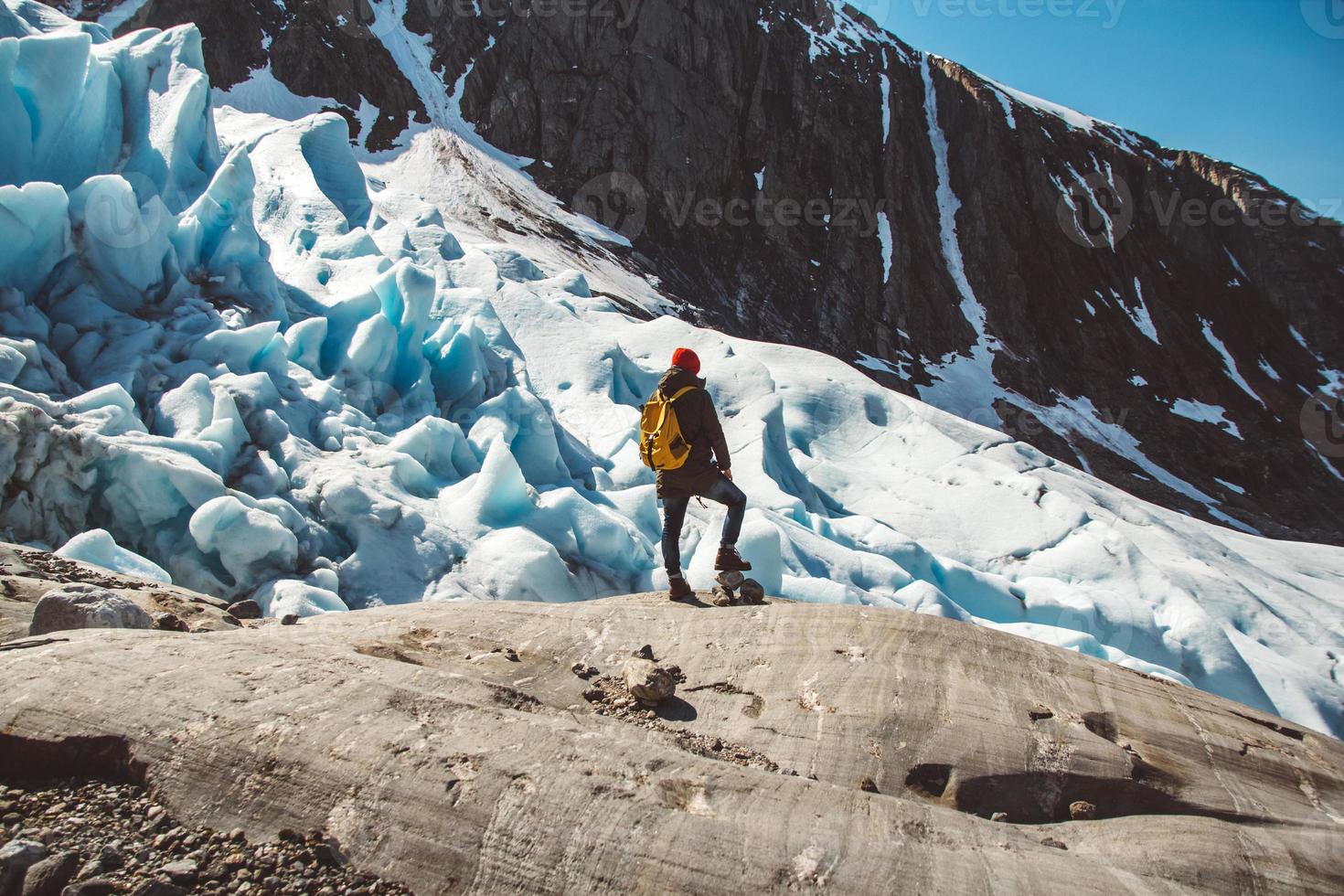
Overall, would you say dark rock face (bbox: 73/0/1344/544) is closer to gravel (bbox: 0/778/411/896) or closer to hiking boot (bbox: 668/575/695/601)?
hiking boot (bbox: 668/575/695/601)

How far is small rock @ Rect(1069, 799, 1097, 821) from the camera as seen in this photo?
12.4ft

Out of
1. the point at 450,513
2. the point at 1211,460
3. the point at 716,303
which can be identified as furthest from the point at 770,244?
the point at 450,513

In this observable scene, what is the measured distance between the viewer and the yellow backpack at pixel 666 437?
539 centimetres

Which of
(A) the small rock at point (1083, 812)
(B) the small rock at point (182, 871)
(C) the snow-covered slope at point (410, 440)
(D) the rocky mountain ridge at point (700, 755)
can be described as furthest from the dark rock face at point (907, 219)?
(B) the small rock at point (182, 871)

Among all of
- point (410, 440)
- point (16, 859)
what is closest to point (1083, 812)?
point (16, 859)

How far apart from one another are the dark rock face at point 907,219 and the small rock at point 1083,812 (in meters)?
36.6

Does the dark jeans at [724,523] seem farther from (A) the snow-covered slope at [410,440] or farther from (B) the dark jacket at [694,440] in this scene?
(A) the snow-covered slope at [410,440]

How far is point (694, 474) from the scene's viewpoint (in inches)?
217

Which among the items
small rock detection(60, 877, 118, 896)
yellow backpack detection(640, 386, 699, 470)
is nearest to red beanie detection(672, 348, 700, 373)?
yellow backpack detection(640, 386, 699, 470)

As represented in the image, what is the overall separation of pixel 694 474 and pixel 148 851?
11.4 feet

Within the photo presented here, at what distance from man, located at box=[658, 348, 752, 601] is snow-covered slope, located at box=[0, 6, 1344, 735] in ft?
13.1

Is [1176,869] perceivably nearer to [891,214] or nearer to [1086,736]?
[1086,736]

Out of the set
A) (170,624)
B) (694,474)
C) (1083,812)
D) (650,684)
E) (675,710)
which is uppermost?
(694,474)

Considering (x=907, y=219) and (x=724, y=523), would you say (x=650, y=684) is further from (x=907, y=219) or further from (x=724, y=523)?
(x=907, y=219)
